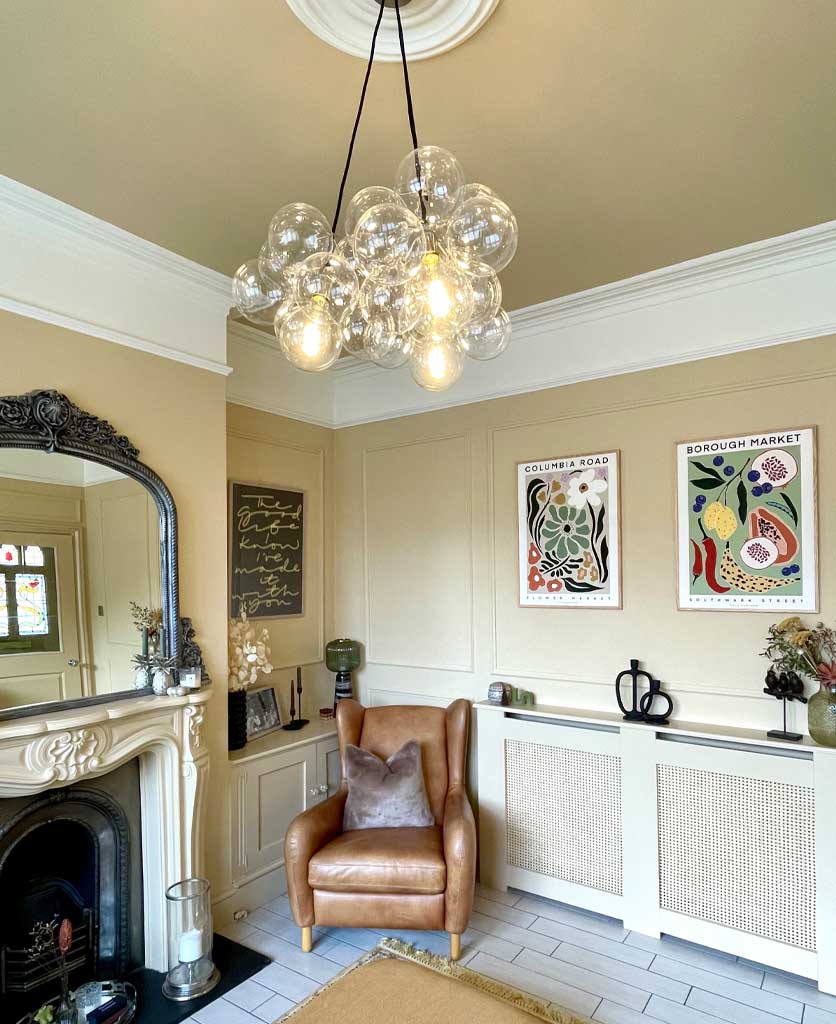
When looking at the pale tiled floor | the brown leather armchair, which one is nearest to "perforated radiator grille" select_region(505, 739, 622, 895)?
the pale tiled floor

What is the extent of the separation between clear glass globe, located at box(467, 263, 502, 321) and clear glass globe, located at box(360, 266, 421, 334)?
0.14 metres

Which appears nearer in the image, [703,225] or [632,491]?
[703,225]

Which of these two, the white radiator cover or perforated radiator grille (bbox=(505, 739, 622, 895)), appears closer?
the white radiator cover

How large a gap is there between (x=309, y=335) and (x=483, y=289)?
1.52 feet

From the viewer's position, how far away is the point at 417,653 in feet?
12.8

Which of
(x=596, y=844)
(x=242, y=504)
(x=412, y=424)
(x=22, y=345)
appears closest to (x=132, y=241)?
(x=22, y=345)

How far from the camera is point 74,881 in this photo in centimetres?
255

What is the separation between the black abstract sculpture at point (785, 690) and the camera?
2703 millimetres

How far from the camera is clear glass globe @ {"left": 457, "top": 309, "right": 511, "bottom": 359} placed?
5.88 feet

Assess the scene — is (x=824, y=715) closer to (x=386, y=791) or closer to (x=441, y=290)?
(x=386, y=791)

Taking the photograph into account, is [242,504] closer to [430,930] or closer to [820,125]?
[430,930]

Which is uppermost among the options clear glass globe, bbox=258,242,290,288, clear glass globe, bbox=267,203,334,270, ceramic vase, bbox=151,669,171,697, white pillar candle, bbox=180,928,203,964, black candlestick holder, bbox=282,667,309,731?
clear glass globe, bbox=267,203,334,270

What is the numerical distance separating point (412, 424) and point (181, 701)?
2.10 m

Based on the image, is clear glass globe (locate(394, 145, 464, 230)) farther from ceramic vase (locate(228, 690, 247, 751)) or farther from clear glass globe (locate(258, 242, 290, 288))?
ceramic vase (locate(228, 690, 247, 751))
